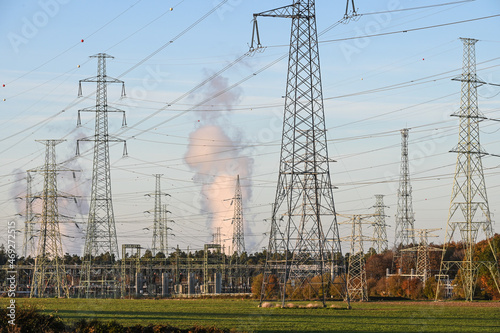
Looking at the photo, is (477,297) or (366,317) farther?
(477,297)

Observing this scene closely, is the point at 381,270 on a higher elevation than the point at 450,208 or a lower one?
lower

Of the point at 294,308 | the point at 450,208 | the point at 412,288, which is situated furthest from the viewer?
the point at 412,288

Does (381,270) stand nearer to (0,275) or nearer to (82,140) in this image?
(82,140)

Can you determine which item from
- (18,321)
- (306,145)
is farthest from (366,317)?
(18,321)

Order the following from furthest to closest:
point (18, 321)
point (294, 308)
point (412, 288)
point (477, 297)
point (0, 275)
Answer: point (0, 275)
point (412, 288)
point (477, 297)
point (294, 308)
point (18, 321)

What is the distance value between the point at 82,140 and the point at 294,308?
33.4 m

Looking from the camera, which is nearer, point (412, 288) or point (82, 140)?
point (82, 140)

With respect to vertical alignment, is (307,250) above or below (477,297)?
above

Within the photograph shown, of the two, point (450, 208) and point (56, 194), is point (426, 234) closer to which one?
point (450, 208)

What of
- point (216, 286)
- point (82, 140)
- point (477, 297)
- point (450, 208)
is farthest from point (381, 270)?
point (82, 140)

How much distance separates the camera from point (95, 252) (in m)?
79.9

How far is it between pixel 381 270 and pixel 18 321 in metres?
107

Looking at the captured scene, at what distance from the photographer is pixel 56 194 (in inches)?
3489

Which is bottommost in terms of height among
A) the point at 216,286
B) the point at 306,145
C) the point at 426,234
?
the point at 216,286
